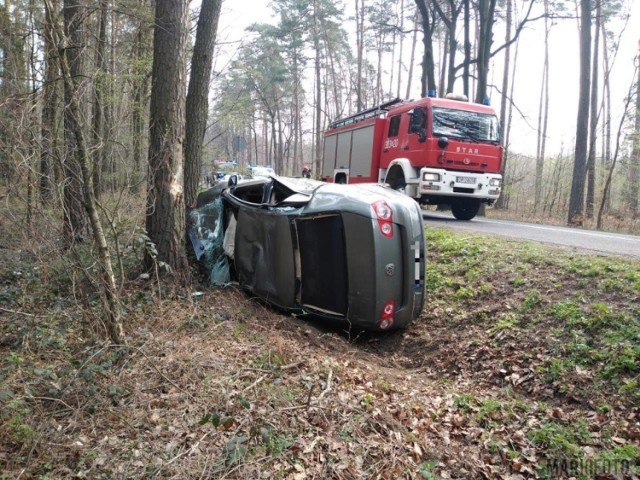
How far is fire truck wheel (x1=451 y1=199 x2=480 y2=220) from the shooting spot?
37.3 ft

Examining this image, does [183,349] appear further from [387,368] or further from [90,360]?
[387,368]

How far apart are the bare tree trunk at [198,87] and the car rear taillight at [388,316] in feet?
11.9

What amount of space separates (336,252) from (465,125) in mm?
7218

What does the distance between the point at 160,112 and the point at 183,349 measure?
290cm

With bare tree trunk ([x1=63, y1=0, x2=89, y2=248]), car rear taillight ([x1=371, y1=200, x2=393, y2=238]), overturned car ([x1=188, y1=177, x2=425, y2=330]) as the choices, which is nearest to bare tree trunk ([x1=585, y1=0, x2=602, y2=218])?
overturned car ([x1=188, y1=177, x2=425, y2=330])

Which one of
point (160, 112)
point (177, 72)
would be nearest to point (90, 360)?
point (160, 112)

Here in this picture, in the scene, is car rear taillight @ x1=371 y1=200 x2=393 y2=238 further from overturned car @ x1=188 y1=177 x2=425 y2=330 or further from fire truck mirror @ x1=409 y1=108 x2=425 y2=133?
fire truck mirror @ x1=409 y1=108 x2=425 y2=133

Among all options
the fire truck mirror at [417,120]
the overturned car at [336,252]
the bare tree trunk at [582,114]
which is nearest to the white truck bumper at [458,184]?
the fire truck mirror at [417,120]

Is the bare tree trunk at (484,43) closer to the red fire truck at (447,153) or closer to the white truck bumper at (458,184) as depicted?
the red fire truck at (447,153)

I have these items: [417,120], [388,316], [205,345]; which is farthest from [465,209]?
[205,345]

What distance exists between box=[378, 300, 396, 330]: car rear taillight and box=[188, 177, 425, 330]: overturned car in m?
0.01

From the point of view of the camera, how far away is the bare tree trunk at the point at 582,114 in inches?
552

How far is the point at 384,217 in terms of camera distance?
4363mm

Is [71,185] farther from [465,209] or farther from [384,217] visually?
[465,209]
